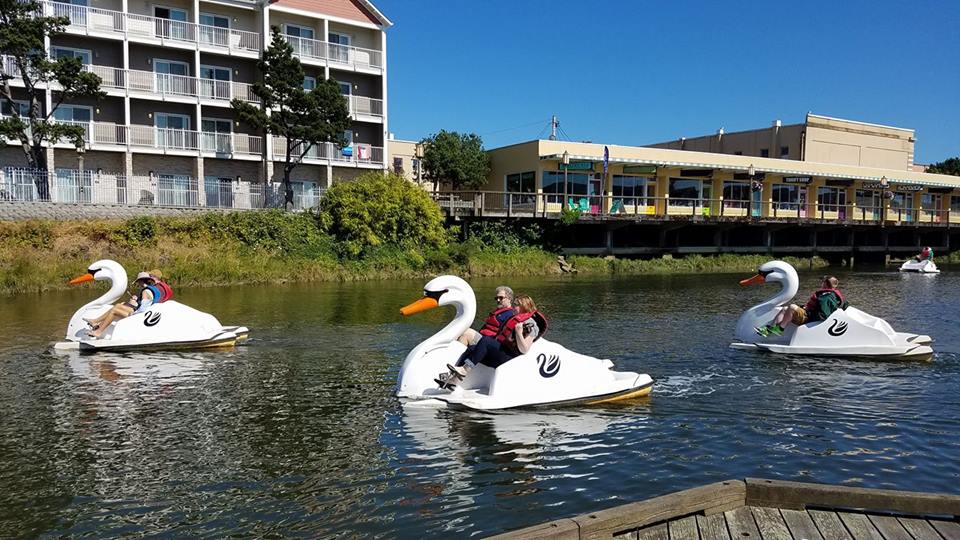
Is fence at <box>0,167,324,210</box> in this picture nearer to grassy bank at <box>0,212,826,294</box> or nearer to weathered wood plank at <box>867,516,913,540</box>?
grassy bank at <box>0,212,826,294</box>

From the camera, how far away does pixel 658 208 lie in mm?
46281

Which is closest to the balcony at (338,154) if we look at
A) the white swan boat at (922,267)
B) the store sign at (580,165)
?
the store sign at (580,165)

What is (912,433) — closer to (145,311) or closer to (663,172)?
(145,311)

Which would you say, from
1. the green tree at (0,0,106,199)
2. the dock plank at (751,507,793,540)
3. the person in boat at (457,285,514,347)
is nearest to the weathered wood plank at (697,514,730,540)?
the dock plank at (751,507,793,540)

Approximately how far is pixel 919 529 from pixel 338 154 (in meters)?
38.8

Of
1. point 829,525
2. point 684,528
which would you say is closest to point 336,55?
point 684,528

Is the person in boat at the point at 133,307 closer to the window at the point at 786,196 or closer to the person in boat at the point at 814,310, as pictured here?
the person in boat at the point at 814,310

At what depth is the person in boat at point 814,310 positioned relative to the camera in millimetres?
13688

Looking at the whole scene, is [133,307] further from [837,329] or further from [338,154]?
[338,154]

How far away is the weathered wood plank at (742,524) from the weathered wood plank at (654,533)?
0.45 m

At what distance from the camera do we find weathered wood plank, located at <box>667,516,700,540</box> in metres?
5.12

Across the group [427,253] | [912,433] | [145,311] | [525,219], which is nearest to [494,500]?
[912,433]

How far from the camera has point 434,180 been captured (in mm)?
47281

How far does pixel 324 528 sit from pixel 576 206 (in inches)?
1458
